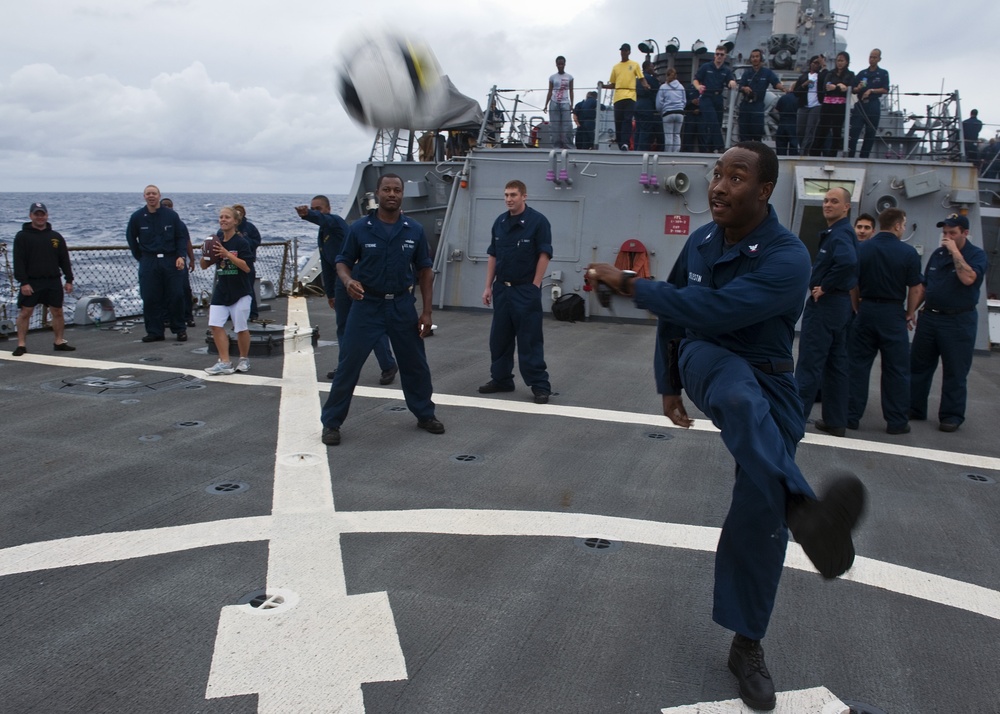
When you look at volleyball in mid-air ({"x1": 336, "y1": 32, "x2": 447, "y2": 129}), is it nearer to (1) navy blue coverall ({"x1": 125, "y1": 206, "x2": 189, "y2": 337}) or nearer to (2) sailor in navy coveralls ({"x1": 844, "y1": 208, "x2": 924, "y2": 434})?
(1) navy blue coverall ({"x1": 125, "y1": 206, "x2": 189, "y2": 337})

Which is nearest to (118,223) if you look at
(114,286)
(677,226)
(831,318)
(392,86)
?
(114,286)

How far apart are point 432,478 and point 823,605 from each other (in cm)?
244

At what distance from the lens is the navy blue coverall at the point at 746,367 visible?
8.44 feet

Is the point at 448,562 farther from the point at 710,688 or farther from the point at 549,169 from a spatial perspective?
the point at 549,169

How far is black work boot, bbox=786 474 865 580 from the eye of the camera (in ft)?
7.68

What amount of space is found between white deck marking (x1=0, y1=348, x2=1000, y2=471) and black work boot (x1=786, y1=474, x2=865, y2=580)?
12.7 ft

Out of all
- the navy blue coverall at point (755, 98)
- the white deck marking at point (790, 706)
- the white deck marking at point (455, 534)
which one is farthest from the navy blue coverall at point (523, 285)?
the navy blue coverall at point (755, 98)

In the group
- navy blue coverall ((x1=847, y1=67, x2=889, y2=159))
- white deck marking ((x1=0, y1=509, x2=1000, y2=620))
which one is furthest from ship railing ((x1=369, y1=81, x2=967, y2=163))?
white deck marking ((x1=0, y1=509, x2=1000, y2=620))

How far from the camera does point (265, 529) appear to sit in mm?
4109

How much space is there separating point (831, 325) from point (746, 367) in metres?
3.89

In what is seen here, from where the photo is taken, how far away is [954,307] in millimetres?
6629

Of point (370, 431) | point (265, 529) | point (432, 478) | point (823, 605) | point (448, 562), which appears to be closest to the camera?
point (823, 605)

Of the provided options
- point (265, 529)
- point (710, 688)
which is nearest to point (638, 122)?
point (265, 529)

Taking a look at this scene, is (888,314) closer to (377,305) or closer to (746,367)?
(377,305)
